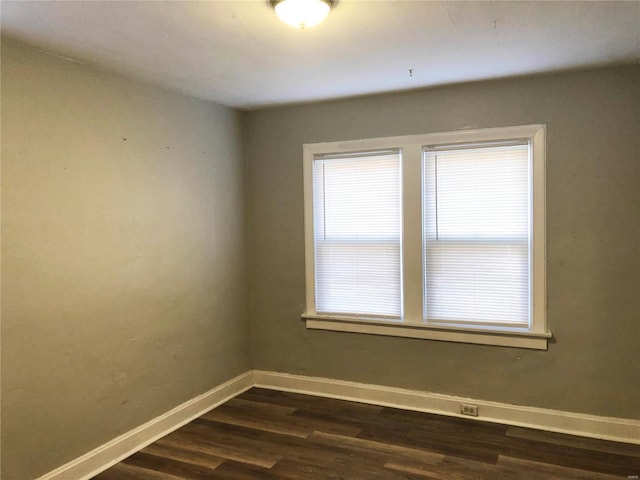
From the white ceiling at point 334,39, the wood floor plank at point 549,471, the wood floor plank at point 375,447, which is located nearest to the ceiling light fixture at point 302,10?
the white ceiling at point 334,39

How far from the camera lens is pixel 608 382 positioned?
338 centimetres

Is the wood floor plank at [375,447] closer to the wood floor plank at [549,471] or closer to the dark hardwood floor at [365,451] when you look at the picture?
the dark hardwood floor at [365,451]

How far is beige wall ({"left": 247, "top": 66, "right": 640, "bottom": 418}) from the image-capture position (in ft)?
10.8

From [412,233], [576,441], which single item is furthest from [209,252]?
[576,441]

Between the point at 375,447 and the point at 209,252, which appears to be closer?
the point at 375,447

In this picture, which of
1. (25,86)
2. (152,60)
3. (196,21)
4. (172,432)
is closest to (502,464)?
(172,432)

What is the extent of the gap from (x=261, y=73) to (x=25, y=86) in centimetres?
137

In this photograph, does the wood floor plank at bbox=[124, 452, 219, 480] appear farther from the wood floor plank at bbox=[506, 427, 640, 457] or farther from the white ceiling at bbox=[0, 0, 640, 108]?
the white ceiling at bbox=[0, 0, 640, 108]

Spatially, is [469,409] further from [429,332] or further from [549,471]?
[549,471]

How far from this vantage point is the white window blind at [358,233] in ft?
13.0

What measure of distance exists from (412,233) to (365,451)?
1.60 meters

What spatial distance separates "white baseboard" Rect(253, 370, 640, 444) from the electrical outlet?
3 centimetres

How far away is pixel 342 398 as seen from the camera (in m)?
4.18

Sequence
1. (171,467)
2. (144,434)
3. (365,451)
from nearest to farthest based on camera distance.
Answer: (171,467), (365,451), (144,434)
